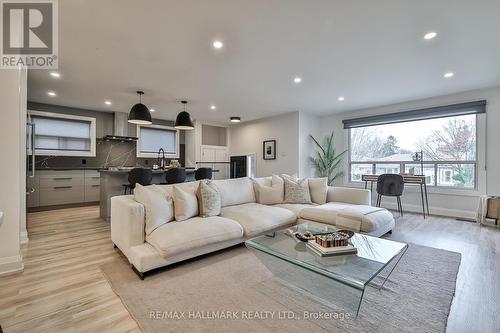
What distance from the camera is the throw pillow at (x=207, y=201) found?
2674 millimetres

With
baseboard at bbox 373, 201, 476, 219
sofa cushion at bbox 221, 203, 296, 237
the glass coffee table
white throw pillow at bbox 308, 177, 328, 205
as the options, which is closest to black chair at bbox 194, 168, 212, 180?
sofa cushion at bbox 221, 203, 296, 237

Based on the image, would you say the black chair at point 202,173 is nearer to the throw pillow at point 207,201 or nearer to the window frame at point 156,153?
the throw pillow at point 207,201

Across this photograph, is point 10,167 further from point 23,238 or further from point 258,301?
point 258,301

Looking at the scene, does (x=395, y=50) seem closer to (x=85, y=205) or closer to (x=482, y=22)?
(x=482, y=22)

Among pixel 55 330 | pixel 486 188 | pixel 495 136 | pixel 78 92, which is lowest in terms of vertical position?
pixel 55 330

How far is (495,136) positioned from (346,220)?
381 centimetres

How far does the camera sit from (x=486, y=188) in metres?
4.18

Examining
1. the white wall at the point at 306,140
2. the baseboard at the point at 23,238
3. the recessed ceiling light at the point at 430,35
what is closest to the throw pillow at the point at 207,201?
the baseboard at the point at 23,238

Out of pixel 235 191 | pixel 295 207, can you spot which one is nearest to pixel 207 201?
pixel 235 191

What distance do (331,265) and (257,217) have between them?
4.35ft

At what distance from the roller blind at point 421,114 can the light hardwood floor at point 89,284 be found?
7.40ft

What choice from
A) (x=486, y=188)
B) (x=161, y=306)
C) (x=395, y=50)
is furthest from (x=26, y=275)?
(x=486, y=188)

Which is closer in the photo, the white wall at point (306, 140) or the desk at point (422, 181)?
the desk at point (422, 181)

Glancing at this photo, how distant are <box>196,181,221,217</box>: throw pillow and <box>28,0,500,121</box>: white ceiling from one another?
1773 mm
